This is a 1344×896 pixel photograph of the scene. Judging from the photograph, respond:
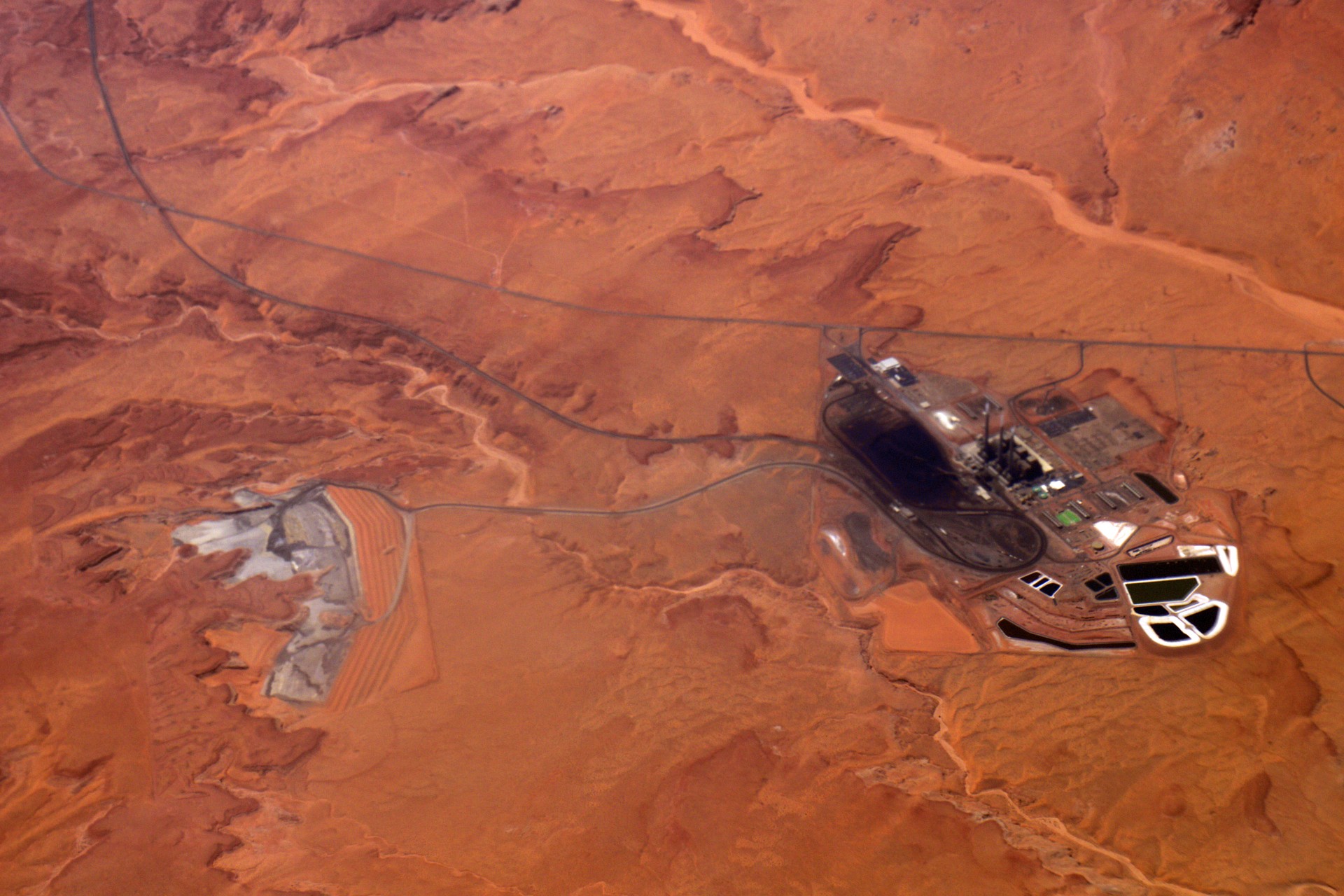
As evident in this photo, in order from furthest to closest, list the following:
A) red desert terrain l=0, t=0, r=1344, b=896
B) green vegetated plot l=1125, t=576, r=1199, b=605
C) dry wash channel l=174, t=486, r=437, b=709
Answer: green vegetated plot l=1125, t=576, r=1199, b=605 → dry wash channel l=174, t=486, r=437, b=709 → red desert terrain l=0, t=0, r=1344, b=896

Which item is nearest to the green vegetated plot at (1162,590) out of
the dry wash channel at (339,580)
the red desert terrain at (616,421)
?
the red desert terrain at (616,421)

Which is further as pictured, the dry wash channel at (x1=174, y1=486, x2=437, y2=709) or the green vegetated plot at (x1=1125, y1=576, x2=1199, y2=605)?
the green vegetated plot at (x1=1125, y1=576, x2=1199, y2=605)

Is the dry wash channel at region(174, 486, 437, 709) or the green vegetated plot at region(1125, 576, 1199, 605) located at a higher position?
the dry wash channel at region(174, 486, 437, 709)

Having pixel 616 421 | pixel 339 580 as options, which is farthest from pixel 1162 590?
pixel 339 580

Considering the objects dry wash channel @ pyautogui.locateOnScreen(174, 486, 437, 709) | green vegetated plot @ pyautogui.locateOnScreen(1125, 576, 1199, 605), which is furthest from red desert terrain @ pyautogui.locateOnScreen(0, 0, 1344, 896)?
green vegetated plot @ pyautogui.locateOnScreen(1125, 576, 1199, 605)

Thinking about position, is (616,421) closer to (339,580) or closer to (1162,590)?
(339,580)

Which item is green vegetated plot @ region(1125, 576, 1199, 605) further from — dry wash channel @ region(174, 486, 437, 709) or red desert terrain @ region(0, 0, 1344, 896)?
dry wash channel @ region(174, 486, 437, 709)

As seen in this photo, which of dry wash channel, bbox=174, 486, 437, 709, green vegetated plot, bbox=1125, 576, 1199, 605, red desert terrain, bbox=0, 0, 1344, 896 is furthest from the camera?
green vegetated plot, bbox=1125, 576, 1199, 605
